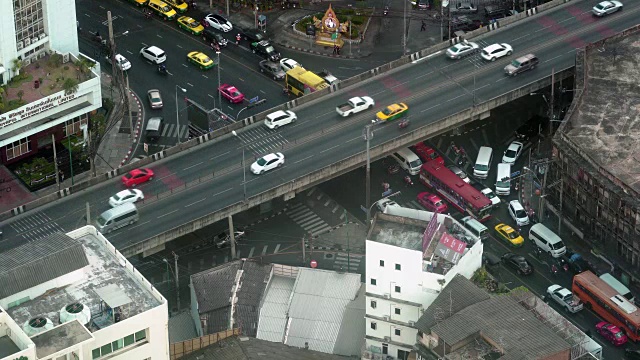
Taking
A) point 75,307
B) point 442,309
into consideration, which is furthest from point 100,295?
point 442,309

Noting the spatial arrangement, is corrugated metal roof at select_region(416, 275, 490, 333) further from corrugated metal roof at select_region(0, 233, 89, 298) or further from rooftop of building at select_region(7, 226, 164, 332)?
corrugated metal roof at select_region(0, 233, 89, 298)

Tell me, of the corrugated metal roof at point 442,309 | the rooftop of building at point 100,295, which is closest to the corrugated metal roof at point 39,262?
the rooftop of building at point 100,295

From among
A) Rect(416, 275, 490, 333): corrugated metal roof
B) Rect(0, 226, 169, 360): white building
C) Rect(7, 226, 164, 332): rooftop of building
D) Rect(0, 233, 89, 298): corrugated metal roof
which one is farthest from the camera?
Rect(416, 275, 490, 333): corrugated metal roof

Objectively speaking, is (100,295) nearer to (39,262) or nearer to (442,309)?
(39,262)

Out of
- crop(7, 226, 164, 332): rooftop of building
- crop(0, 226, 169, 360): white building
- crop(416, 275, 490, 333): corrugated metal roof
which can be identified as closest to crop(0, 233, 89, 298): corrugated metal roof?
crop(0, 226, 169, 360): white building

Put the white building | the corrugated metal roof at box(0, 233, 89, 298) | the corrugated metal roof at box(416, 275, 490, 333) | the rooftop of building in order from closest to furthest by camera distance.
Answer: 1. the white building
2. the rooftop of building
3. the corrugated metal roof at box(0, 233, 89, 298)
4. the corrugated metal roof at box(416, 275, 490, 333)

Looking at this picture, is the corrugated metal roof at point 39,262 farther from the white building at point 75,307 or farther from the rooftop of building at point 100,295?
the rooftop of building at point 100,295

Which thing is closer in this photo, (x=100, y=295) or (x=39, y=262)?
(x=39, y=262)
